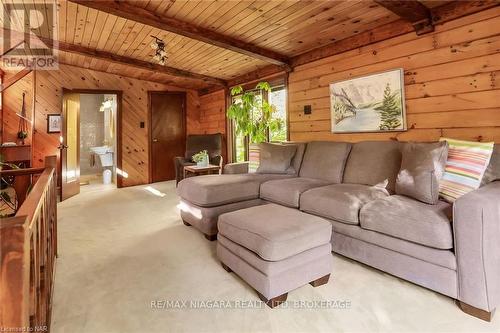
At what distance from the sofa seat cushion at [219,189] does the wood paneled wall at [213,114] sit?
8.79 feet

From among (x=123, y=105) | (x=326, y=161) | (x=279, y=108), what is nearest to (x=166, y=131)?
(x=123, y=105)

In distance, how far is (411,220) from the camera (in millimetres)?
1663

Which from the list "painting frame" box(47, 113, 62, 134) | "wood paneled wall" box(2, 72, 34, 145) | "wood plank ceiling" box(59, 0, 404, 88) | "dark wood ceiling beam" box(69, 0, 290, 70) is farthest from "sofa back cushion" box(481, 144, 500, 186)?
"wood paneled wall" box(2, 72, 34, 145)

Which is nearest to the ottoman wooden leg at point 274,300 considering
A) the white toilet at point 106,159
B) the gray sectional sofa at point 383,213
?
the gray sectional sofa at point 383,213

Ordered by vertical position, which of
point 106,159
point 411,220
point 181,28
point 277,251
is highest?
point 181,28

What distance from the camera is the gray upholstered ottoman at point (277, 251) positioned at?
1537 mm

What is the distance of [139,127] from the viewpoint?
5.68m

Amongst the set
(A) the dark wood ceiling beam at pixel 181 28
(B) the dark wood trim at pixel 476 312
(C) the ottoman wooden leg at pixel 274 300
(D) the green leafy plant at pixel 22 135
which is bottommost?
(B) the dark wood trim at pixel 476 312

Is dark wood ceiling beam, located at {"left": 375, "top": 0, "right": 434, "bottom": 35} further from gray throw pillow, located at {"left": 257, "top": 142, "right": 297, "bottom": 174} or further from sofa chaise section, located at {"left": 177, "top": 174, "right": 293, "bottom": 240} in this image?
sofa chaise section, located at {"left": 177, "top": 174, "right": 293, "bottom": 240}

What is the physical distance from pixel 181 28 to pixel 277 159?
1822mm

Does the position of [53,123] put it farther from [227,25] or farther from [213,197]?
[213,197]

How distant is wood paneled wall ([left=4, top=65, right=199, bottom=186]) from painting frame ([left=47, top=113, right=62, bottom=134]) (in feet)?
0.20

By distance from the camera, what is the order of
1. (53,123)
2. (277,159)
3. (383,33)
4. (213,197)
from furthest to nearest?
(53,123) → (277,159) → (383,33) → (213,197)

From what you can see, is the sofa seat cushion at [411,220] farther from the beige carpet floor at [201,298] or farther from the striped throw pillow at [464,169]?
the beige carpet floor at [201,298]
